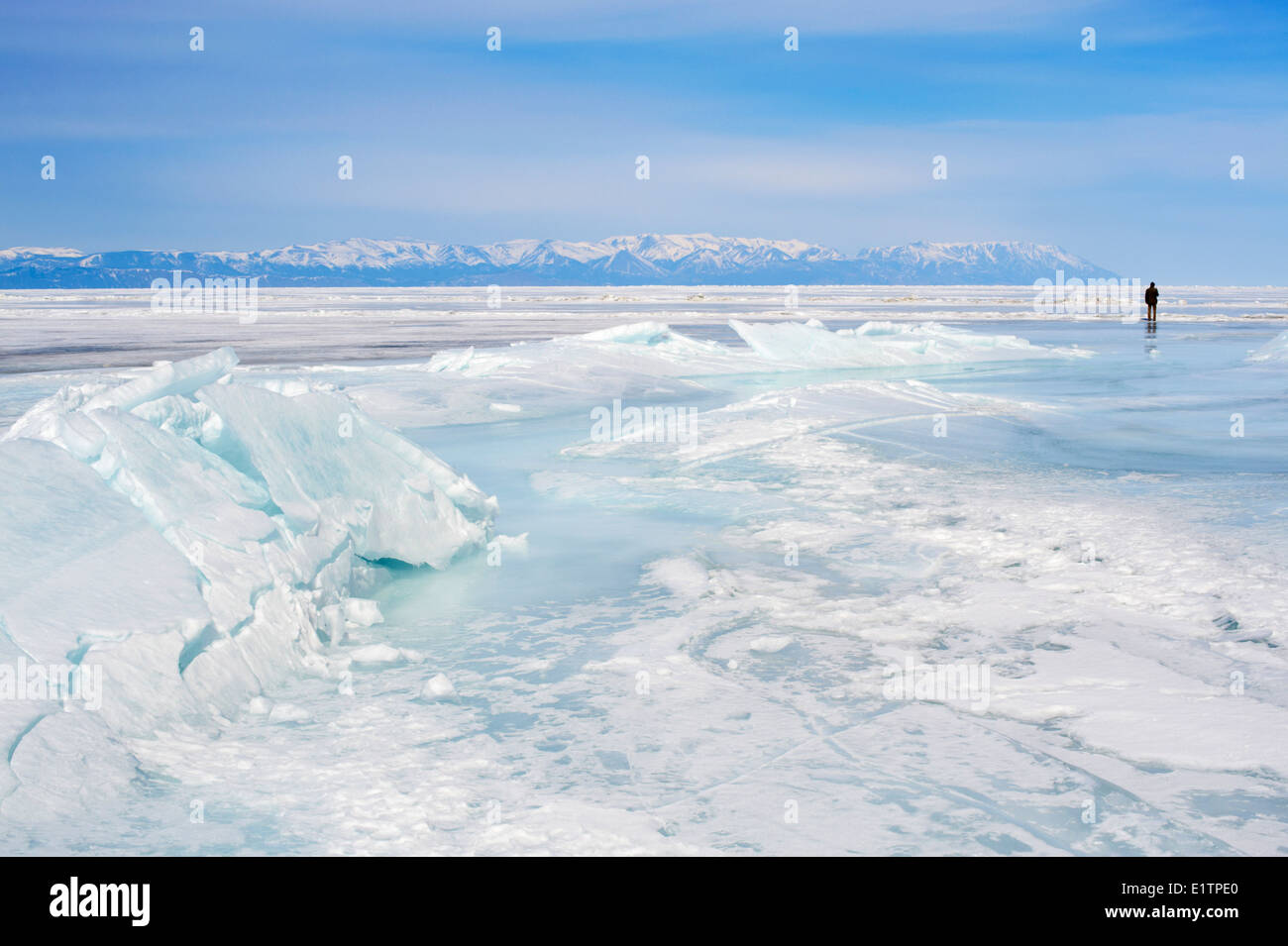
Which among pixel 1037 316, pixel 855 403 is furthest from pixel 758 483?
pixel 1037 316

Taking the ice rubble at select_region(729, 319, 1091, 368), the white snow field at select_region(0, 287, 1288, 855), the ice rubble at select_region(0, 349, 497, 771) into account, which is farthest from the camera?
the ice rubble at select_region(729, 319, 1091, 368)

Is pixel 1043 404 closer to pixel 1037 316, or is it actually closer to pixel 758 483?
pixel 758 483

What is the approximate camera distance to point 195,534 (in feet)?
14.6

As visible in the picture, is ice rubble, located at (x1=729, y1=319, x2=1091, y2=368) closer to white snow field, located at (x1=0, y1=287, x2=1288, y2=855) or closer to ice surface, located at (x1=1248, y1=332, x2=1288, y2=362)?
ice surface, located at (x1=1248, y1=332, x2=1288, y2=362)

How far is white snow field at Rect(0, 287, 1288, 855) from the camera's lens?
3039mm

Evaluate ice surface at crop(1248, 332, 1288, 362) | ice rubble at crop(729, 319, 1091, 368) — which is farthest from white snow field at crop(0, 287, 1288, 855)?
ice surface at crop(1248, 332, 1288, 362)

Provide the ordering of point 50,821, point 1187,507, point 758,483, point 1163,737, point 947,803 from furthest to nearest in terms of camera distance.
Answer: point 758,483
point 1187,507
point 1163,737
point 947,803
point 50,821

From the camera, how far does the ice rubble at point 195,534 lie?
3645 mm

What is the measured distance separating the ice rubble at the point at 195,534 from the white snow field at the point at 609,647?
0.7 inches

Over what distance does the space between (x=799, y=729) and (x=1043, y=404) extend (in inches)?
432

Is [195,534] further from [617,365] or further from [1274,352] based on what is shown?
[1274,352]

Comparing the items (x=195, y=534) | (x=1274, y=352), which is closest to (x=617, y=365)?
(x=195, y=534)

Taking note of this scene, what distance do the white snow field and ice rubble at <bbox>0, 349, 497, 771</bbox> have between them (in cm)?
2

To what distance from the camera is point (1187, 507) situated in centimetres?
684
